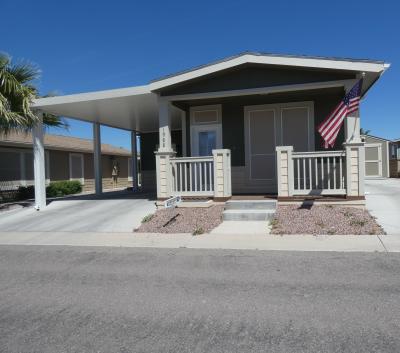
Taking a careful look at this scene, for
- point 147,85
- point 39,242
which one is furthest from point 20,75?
point 39,242

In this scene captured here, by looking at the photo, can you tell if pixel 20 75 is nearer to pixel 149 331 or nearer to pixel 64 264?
pixel 64 264

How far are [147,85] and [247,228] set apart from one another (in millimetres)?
5198

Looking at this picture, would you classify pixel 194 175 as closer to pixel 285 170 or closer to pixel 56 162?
pixel 285 170

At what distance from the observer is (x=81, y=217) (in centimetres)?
1130

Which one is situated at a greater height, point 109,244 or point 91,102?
point 91,102

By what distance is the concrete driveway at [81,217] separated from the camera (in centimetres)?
1011

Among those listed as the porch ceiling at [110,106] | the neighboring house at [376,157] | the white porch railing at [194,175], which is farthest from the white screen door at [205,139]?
the neighboring house at [376,157]

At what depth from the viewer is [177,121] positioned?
17.1 metres

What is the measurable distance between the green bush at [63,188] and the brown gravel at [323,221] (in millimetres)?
14237

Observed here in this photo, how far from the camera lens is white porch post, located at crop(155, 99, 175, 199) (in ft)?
38.0

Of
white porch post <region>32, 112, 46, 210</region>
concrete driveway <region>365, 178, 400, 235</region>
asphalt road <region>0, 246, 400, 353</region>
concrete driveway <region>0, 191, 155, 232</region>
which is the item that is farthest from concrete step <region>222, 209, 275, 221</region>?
white porch post <region>32, 112, 46, 210</region>

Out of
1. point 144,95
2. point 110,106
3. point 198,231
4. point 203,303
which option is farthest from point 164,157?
point 203,303

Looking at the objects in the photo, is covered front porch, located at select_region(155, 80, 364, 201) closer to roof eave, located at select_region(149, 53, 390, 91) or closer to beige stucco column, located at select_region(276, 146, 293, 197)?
beige stucco column, located at select_region(276, 146, 293, 197)

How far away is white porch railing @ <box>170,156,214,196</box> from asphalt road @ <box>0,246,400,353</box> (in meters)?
4.55
